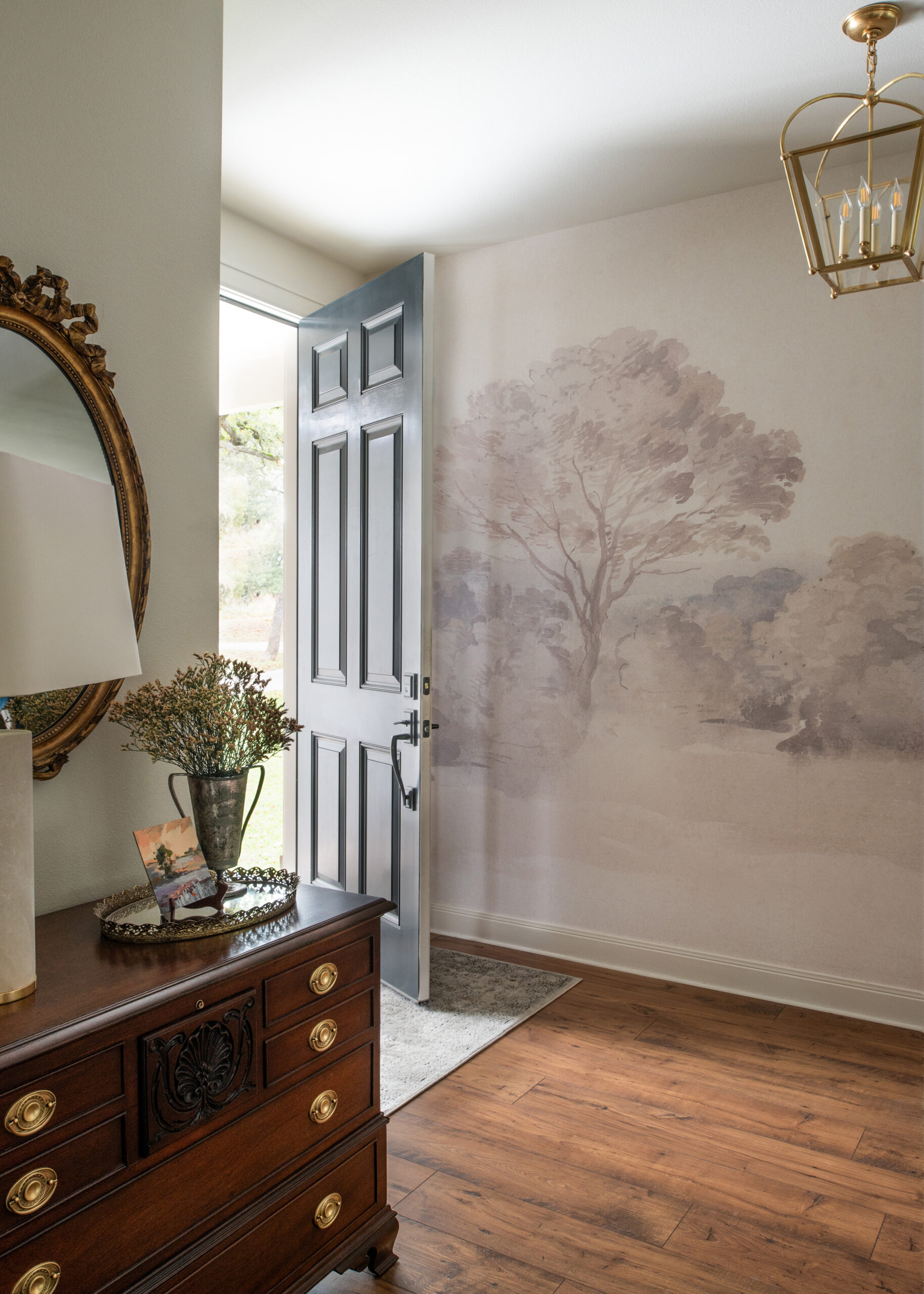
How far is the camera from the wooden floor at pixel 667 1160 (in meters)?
1.88

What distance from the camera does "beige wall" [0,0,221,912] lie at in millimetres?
1742

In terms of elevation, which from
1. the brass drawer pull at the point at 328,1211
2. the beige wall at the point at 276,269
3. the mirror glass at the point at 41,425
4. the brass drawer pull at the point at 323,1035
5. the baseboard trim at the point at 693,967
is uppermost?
the beige wall at the point at 276,269

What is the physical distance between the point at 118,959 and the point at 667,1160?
1534mm

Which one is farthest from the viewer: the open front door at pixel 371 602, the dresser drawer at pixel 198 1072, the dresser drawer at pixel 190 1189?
the open front door at pixel 371 602

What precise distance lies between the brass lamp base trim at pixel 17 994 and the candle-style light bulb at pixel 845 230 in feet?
6.60

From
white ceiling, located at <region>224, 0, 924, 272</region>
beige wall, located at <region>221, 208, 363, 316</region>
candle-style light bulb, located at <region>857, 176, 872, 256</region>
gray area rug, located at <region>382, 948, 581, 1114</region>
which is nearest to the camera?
candle-style light bulb, located at <region>857, 176, 872, 256</region>

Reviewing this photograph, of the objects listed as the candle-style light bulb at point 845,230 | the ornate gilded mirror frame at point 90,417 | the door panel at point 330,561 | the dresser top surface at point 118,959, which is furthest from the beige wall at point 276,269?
the dresser top surface at point 118,959

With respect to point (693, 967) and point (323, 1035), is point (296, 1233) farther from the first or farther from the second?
point (693, 967)

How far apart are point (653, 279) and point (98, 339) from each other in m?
2.33

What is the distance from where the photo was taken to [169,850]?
A: 63.6 inches

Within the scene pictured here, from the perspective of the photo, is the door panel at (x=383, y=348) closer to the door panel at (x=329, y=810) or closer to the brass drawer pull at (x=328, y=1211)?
the door panel at (x=329, y=810)

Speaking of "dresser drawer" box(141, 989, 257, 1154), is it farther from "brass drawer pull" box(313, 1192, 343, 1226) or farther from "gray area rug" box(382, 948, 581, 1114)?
"gray area rug" box(382, 948, 581, 1114)

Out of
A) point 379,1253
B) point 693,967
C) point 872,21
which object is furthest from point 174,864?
point 872,21

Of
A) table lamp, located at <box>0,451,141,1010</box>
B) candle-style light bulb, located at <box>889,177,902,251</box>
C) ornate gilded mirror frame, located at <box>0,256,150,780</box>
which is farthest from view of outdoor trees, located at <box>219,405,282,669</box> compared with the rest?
table lamp, located at <box>0,451,141,1010</box>
